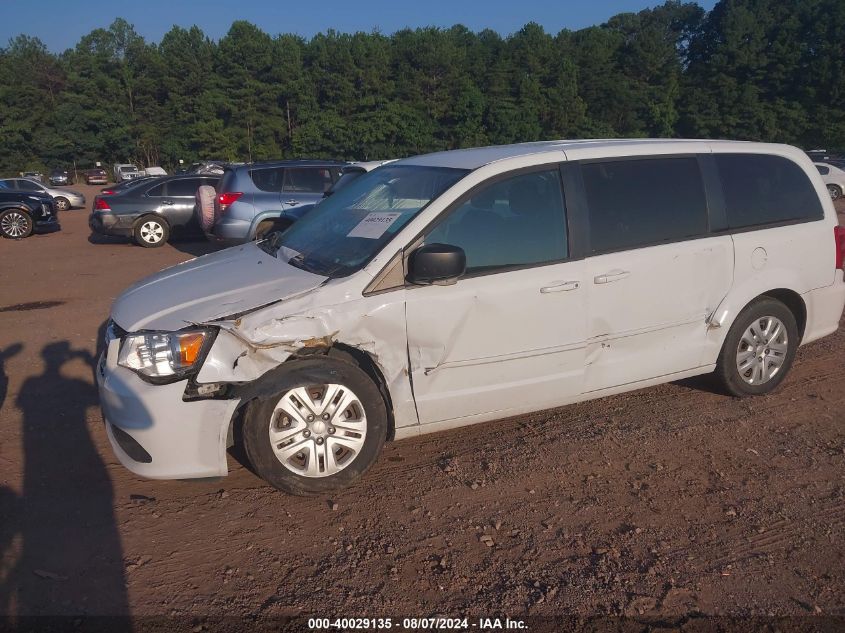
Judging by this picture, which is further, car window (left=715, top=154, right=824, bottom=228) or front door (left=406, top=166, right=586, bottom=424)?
car window (left=715, top=154, right=824, bottom=228)

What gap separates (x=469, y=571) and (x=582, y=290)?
183cm

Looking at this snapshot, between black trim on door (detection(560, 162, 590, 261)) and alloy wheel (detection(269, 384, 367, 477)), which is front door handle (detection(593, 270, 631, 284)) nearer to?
black trim on door (detection(560, 162, 590, 261))

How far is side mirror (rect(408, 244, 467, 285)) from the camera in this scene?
380cm

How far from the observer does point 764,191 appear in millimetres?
5125

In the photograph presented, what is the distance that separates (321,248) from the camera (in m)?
4.48

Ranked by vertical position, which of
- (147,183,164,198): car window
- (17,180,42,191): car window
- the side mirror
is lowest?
(17,180,42,191): car window

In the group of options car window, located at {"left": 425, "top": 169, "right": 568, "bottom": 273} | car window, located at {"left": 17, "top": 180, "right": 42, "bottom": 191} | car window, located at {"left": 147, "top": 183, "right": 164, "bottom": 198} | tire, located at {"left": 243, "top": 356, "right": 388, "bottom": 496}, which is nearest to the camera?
tire, located at {"left": 243, "top": 356, "right": 388, "bottom": 496}

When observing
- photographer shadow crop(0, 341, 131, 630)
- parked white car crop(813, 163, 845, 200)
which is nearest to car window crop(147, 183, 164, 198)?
photographer shadow crop(0, 341, 131, 630)

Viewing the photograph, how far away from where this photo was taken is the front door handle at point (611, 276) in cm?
434

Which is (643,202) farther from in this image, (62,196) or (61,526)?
(62,196)

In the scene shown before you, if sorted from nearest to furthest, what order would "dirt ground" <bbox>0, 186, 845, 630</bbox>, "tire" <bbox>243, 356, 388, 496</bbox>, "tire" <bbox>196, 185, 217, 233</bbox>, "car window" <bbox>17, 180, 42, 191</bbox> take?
"dirt ground" <bbox>0, 186, 845, 630</bbox> < "tire" <bbox>243, 356, 388, 496</bbox> < "tire" <bbox>196, 185, 217, 233</bbox> < "car window" <bbox>17, 180, 42, 191</bbox>

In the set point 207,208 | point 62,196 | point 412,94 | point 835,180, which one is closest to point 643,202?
point 207,208

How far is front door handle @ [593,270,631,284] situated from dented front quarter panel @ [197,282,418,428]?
125cm

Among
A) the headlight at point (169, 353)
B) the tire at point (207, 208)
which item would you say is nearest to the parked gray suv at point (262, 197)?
the tire at point (207, 208)
